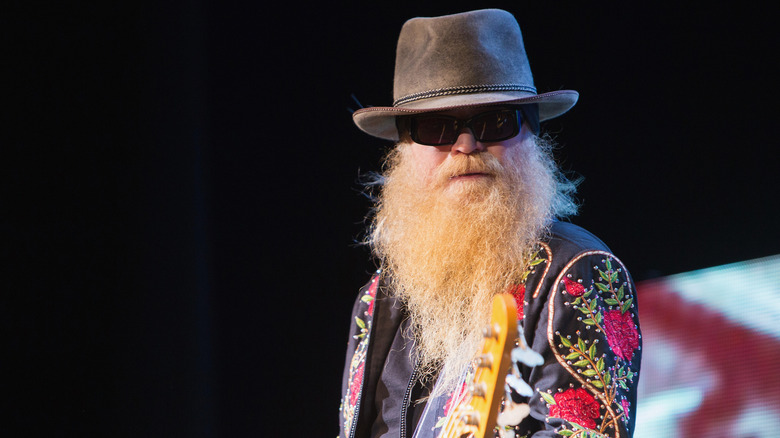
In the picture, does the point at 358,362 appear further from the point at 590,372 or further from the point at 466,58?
the point at 466,58

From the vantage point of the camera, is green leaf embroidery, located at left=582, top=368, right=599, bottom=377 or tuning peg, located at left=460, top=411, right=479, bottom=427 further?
green leaf embroidery, located at left=582, top=368, right=599, bottom=377

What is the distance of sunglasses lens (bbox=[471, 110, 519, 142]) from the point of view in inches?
68.6

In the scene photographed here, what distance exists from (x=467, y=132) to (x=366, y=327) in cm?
65

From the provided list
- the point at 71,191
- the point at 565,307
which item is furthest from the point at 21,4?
the point at 565,307

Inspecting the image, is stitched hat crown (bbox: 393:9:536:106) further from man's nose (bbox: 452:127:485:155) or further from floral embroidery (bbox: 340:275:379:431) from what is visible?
floral embroidery (bbox: 340:275:379:431)

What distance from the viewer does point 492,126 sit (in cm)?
Answer: 174

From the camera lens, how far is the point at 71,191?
8.30 ft

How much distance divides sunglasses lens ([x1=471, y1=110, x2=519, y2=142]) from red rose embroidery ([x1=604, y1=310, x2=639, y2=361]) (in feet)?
1.75

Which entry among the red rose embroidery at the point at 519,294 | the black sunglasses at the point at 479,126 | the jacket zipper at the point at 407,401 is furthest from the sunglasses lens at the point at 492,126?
the jacket zipper at the point at 407,401

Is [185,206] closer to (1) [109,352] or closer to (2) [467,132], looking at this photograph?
(1) [109,352]

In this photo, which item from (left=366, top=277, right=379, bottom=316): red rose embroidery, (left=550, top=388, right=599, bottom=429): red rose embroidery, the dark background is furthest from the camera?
the dark background


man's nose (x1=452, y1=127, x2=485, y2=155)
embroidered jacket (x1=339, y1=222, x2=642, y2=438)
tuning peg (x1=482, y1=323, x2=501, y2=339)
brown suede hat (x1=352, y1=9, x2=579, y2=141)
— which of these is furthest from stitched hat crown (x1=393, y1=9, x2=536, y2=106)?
tuning peg (x1=482, y1=323, x2=501, y2=339)

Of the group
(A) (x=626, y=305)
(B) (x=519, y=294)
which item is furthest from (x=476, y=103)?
(A) (x=626, y=305)

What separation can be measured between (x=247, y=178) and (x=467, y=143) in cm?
143
